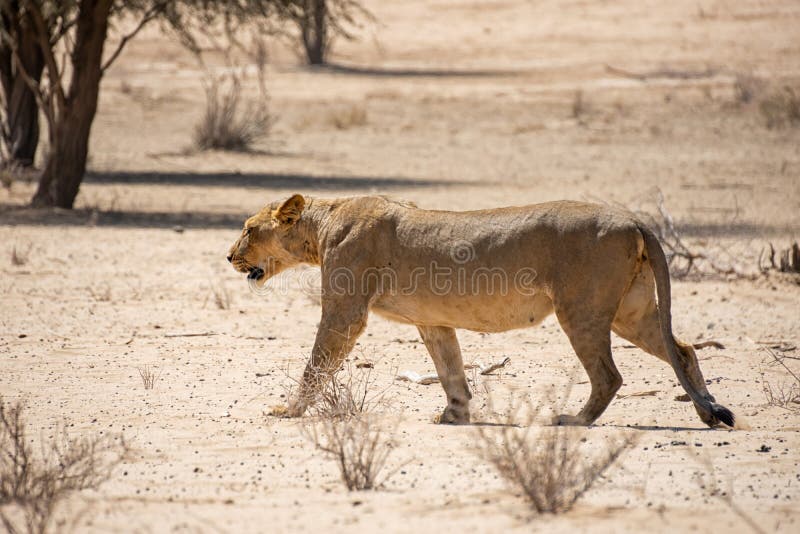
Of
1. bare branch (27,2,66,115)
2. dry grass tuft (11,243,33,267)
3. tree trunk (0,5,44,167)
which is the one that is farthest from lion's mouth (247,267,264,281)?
tree trunk (0,5,44,167)

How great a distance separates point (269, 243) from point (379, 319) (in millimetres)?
3183

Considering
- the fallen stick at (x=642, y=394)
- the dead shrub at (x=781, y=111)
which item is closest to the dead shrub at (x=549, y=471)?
the fallen stick at (x=642, y=394)

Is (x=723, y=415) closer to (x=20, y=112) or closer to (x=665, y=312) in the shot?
(x=665, y=312)

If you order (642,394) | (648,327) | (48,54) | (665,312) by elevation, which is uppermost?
(48,54)

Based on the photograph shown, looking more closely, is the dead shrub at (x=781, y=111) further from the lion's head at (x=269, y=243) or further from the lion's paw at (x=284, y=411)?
the lion's paw at (x=284, y=411)

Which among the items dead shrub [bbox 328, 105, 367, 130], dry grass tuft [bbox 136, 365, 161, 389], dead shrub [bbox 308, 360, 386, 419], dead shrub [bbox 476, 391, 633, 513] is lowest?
dead shrub [bbox 328, 105, 367, 130]

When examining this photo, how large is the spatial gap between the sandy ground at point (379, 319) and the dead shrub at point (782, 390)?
0.08 meters

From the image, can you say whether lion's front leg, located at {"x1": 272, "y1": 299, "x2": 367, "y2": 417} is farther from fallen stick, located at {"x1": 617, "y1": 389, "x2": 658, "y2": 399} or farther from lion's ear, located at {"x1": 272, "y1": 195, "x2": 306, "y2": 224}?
fallen stick, located at {"x1": 617, "y1": 389, "x2": 658, "y2": 399}

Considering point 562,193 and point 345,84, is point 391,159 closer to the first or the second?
point 562,193

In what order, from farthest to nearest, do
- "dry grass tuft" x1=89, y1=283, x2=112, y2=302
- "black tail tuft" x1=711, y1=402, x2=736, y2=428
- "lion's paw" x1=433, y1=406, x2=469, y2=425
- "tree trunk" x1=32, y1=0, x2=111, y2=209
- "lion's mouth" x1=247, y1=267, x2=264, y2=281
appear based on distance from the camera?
"tree trunk" x1=32, y1=0, x2=111, y2=209 < "dry grass tuft" x1=89, y1=283, x2=112, y2=302 < "lion's mouth" x1=247, y1=267, x2=264, y2=281 < "lion's paw" x1=433, y1=406, x2=469, y2=425 < "black tail tuft" x1=711, y1=402, x2=736, y2=428

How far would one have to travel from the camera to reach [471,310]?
7262 millimetres

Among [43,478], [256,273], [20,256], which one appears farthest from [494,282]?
[20,256]

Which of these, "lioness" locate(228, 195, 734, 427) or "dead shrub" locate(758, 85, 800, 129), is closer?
"lioness" locate(228, 195, 734, 427)

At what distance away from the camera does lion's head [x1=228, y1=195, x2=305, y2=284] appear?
26.3 feet
